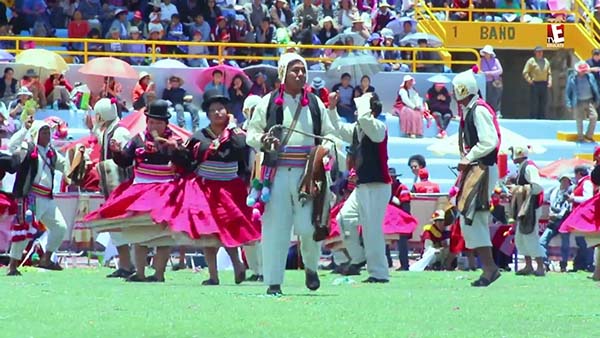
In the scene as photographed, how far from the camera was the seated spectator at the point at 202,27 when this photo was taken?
35281 millimetres

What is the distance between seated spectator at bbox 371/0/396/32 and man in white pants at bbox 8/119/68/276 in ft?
53.3

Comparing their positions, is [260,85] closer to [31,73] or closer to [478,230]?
[31,73]

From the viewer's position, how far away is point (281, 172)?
15695mm

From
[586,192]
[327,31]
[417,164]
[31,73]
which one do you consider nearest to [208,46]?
[327,31]

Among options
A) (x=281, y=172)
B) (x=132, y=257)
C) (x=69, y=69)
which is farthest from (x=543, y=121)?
(x=281, y=172)

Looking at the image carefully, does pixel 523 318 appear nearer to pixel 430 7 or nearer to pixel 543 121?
pixel 543 121

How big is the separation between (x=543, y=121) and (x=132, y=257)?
16.2 metres

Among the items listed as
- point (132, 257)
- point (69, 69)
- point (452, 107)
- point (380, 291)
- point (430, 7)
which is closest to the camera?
point (380, 291)

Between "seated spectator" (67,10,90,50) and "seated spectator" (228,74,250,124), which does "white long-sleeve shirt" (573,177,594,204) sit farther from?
"seated spectator" (67,10,90,50)

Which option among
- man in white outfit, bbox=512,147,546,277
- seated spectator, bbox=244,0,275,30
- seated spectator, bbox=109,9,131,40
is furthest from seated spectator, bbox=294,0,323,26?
man in white outfit, bbox=512,147,546,277

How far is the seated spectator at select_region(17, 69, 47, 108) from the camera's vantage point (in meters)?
31.1

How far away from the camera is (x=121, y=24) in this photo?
113 feet

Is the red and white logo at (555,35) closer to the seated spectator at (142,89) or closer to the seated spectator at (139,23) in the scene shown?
the seated spectator at (139,23)

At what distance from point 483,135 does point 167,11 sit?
1866 centimetres
